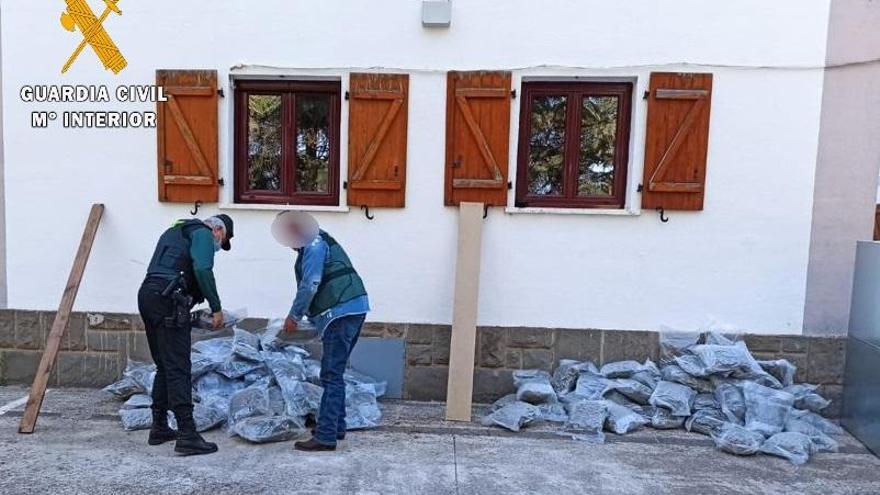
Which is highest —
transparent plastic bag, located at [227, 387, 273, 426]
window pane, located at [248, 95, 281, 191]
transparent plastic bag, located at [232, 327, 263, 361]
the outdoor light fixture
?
the outdoor light fixture

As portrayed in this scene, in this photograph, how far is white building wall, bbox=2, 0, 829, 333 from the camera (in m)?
4.45

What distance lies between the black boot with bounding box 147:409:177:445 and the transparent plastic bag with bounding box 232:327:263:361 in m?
0.79

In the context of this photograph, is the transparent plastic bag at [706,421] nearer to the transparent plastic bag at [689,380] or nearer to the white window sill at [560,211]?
the transparent plastic bag at [689,380]

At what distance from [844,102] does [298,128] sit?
452 centimetres

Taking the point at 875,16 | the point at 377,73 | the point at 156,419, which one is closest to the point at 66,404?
the point at 156,419

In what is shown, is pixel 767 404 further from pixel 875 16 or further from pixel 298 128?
pixel 298 128

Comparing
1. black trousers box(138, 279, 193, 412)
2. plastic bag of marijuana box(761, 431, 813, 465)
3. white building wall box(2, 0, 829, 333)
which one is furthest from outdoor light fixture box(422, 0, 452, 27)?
plastic bag of marijuana box(761, 431, 813, 465)

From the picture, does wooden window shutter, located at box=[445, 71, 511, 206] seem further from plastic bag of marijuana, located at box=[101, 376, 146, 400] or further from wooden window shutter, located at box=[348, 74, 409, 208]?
plastic bag of marijuana, located at box=[101, 376, 146, 400]

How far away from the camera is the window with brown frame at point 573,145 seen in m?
4.67

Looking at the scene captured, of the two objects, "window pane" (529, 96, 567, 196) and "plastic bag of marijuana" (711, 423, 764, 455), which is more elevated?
"window pane" (529, 96, 567, 196)

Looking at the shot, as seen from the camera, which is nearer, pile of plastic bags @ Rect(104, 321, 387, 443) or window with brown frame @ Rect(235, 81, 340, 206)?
pile of plastic bags @ Rect(104, 321, 387, 443)

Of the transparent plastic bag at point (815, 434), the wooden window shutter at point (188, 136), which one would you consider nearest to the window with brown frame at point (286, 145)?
the wooden window shutter at point (188, 136)

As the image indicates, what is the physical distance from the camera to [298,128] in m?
4.85

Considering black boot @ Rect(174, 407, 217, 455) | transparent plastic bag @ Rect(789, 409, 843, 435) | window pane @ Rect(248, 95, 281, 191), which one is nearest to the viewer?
black boot @ Rect(174, 407, 217, 455)
